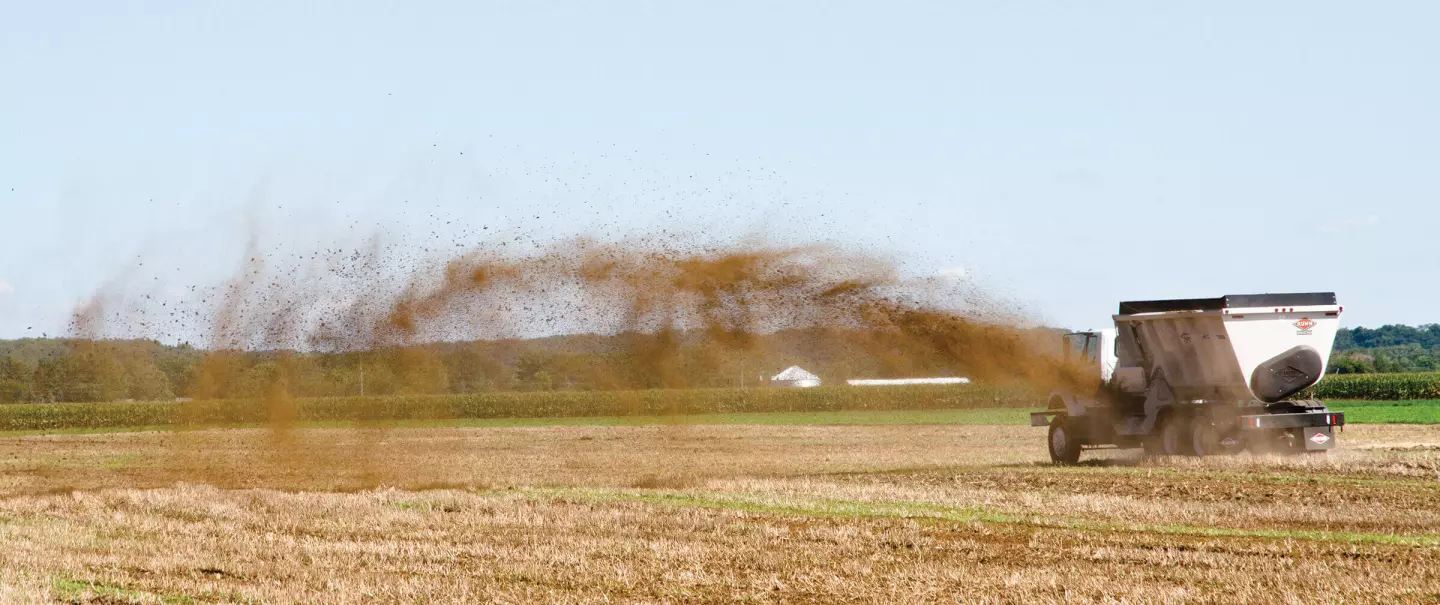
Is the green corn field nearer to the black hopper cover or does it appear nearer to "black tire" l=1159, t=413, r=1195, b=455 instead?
"black tire" l=1159, t=413, r=1195, b=455

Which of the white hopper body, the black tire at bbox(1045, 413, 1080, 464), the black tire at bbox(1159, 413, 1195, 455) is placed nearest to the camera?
the white hopper body

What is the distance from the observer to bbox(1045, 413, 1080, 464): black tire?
26781 mm

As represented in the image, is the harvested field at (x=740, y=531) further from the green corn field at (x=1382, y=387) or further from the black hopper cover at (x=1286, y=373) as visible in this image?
the green corn field at (x=1382, y=387)

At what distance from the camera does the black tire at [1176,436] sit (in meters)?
25.3

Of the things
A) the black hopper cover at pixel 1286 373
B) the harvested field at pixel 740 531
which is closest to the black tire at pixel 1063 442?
the harvested field at pixel 740 531

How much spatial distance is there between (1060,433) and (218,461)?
20298 mm

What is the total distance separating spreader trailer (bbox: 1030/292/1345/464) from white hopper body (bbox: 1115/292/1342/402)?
0.02 m

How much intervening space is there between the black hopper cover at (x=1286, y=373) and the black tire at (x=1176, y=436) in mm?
1631

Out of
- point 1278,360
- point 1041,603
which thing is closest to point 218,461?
point 1278,360

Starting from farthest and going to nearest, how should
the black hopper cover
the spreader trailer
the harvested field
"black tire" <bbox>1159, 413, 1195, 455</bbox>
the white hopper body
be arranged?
"black tire" <bbox>1159, 413, 1195, 455</bbox> < the black hopper cover < the spreader trailer < the white hopper body < the harvested field

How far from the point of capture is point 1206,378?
2478 centimetres

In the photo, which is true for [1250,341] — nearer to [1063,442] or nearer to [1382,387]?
[1063,442]

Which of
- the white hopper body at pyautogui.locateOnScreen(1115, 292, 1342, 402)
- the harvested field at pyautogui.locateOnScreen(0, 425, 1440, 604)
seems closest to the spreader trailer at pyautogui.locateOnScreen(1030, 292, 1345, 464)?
the white hopper body at pyautogui.locateOnScreen(1115, 292, 1342, 402)

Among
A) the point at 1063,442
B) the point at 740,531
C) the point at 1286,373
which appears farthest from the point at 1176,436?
the point at 740,531
